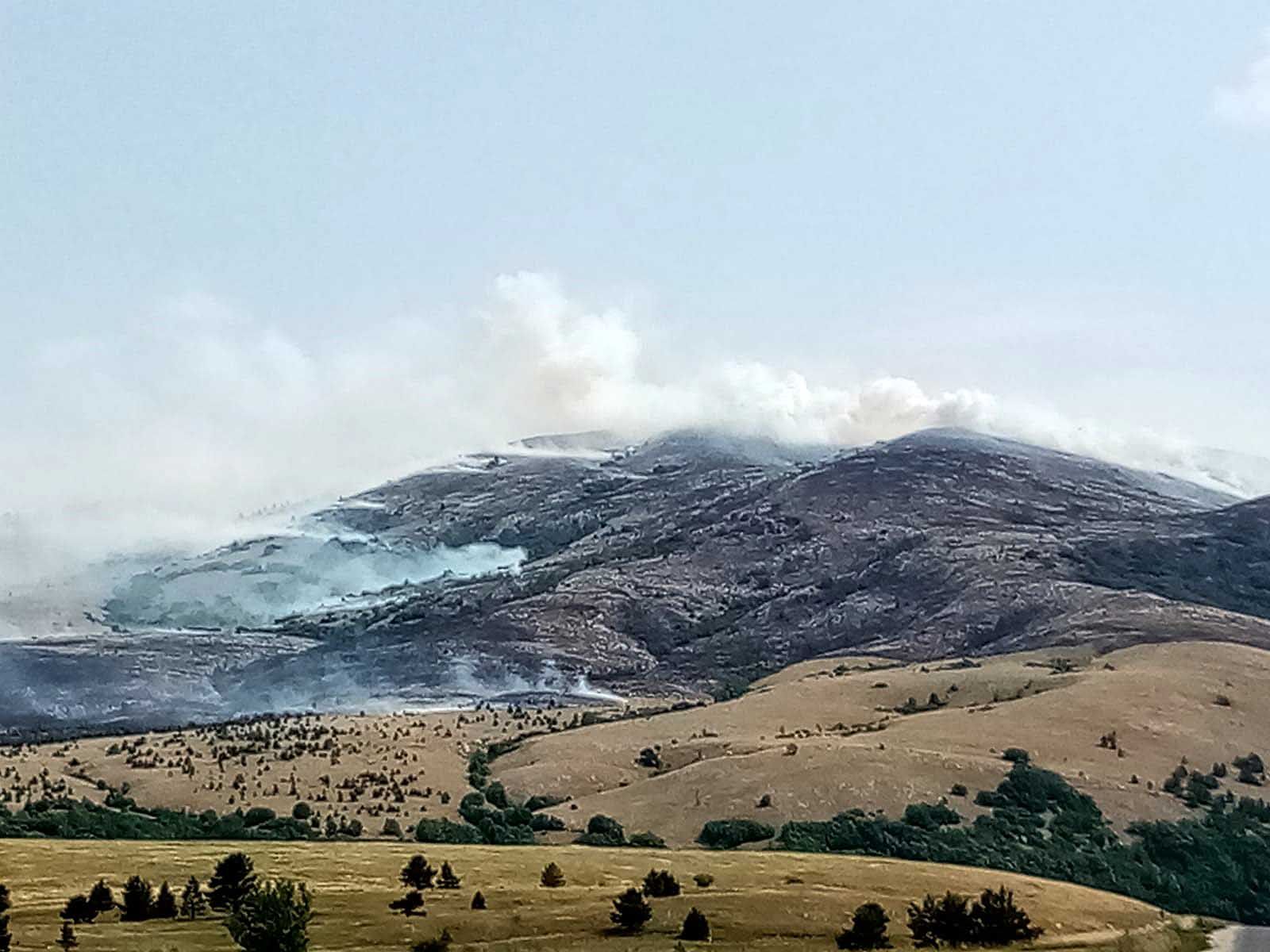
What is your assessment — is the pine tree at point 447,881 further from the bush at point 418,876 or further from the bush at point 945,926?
the bush at point 945,926

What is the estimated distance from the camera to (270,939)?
28250 mm

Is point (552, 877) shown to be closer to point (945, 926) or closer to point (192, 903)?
point (192, 903)

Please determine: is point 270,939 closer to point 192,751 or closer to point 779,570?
point 192,751

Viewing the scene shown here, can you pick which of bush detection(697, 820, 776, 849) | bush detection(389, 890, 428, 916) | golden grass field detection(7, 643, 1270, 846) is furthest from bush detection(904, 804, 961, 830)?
bush detection(389, 890, 428, 916)

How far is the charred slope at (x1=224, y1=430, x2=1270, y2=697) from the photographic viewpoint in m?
136

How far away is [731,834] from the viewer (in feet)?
188

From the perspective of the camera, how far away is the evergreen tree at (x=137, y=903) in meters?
36.3

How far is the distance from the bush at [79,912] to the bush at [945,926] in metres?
19.8

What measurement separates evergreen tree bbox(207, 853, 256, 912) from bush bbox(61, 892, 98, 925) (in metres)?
2.97

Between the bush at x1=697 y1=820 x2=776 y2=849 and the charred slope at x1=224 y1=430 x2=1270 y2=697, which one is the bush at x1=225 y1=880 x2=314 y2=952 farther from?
the charred slope at x1=224 y1=430 x2=1270 y2=697

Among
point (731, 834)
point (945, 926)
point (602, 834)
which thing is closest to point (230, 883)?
point (945, 926)

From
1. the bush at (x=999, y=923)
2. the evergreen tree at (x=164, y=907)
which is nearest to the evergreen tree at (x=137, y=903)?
the evergreen tree at (x=164, y=907)

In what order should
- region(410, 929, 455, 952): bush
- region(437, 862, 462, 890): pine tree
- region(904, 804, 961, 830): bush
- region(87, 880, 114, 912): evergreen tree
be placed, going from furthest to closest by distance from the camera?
region(904, 804, 961, 830): bush → region(437, 862, 462, 890): pine tree → region(87, 880, 114, 912): evergreen tree → region(410, 929, 455, 952): bush

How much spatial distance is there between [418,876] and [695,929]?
368 inches
